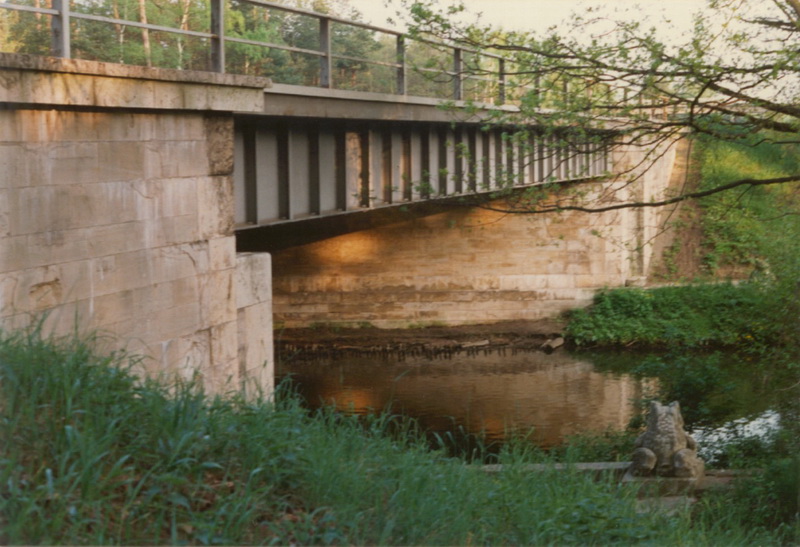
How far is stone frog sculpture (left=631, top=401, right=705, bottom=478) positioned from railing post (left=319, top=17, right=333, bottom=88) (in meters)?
5.83

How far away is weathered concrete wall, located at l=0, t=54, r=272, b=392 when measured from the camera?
6762 mm

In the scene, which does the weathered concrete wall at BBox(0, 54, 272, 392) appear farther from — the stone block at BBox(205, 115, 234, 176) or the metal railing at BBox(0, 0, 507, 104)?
the metal railing at BBox(0, 0, 507, 104)

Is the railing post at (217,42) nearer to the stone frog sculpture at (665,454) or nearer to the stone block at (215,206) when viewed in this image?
the stone block at (215,206)

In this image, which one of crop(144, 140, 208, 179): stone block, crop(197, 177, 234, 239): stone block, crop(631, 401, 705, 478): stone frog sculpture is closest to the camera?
crop(144, 140, 208, 179): stone block

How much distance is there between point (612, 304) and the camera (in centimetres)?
2592

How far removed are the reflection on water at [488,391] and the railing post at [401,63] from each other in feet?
17.1

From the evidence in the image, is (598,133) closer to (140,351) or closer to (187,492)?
(140,351)

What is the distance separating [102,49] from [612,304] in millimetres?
20099

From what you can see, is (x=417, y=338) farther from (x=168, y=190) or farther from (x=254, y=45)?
(x=168, y=190)

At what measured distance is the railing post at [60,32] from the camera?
7.22 m

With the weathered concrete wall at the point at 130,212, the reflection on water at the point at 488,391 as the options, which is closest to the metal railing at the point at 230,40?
the weathered concrete wall at the point at 130,212

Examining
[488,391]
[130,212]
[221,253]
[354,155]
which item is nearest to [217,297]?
[221,253]

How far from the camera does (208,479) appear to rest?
4.42 m

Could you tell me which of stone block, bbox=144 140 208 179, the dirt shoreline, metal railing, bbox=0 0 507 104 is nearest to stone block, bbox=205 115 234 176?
stone block, bbox=144 140 208 179
